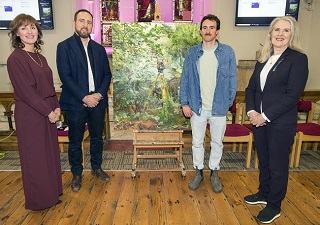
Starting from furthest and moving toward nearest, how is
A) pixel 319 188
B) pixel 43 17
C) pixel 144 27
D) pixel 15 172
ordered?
pixel 43 17
pixel 144 27
pixel 15 172
pixel 319 188

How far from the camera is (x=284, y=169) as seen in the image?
2.45 m

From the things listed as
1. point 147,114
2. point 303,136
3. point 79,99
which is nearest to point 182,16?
point 147,114

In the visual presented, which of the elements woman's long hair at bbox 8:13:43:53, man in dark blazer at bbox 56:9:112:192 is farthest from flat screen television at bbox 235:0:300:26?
woman's long hair at bbox 8:13:43:53

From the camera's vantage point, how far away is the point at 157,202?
9.61ft

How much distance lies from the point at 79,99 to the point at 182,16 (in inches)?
210

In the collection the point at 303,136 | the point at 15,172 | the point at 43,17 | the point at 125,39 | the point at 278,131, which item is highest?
the point at 43,17

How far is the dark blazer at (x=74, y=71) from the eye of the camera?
2.93m

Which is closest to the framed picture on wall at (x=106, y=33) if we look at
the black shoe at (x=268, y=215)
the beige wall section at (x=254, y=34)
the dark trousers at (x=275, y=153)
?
the beige wall section at (x=254, y=34)

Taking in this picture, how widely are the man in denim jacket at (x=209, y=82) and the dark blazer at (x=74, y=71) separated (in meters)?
1.00

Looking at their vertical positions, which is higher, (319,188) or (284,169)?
(284,169)

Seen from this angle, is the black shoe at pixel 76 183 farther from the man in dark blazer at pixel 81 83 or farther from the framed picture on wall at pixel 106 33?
the framed picture on wall at pixel 106 33

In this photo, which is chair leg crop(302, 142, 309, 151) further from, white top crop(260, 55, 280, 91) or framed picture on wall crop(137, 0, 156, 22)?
framed picture on wall crop(137, 0, 156, 22)

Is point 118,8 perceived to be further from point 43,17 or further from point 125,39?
point 125,39

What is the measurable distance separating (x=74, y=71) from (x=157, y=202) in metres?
1.68
